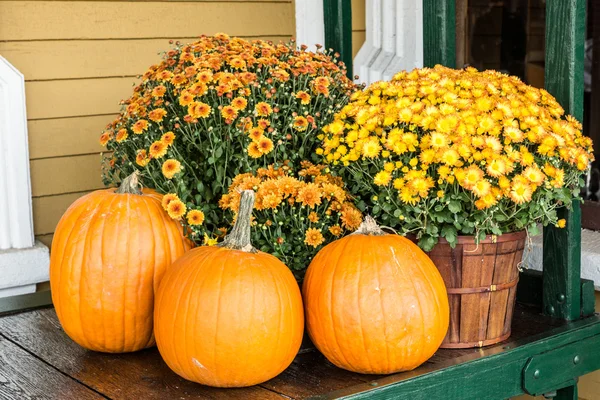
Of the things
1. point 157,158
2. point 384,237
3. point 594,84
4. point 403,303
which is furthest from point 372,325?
point 594,84

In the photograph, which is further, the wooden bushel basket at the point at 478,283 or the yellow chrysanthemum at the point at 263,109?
the yellow chrysanthemum at the point at 263,109

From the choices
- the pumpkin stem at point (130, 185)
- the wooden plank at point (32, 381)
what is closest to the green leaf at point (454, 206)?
the pumpkin stem at point (130, 185)

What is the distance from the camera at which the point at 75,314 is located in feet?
5.44

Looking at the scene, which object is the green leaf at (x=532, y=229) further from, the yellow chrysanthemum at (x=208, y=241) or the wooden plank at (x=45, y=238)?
the wooden plank at (x=45, y=238)

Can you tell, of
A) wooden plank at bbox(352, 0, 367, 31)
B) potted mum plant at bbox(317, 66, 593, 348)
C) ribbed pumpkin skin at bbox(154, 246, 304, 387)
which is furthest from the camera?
wooden plank at bbox(352, 0, 367, 31)

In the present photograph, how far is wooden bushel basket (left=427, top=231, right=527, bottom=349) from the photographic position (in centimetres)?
164

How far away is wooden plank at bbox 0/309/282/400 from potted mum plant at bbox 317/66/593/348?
0.46 meters

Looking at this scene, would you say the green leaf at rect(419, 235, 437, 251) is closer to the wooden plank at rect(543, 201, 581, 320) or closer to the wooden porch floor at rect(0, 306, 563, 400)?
the wooden porch floor at rect(0, 306, 563, 400)

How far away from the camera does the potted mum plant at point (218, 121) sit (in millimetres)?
1753

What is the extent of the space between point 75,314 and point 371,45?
1.62 m

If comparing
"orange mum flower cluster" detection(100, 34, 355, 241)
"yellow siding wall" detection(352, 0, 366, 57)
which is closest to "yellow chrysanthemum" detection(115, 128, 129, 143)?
"orange mum flower cluster" detection(100, 34, 355, 241)

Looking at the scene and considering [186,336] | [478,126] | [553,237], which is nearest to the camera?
[186,336]

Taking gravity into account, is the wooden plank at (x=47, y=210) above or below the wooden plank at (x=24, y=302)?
above

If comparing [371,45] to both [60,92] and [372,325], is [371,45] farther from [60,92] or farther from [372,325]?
[372,325]
